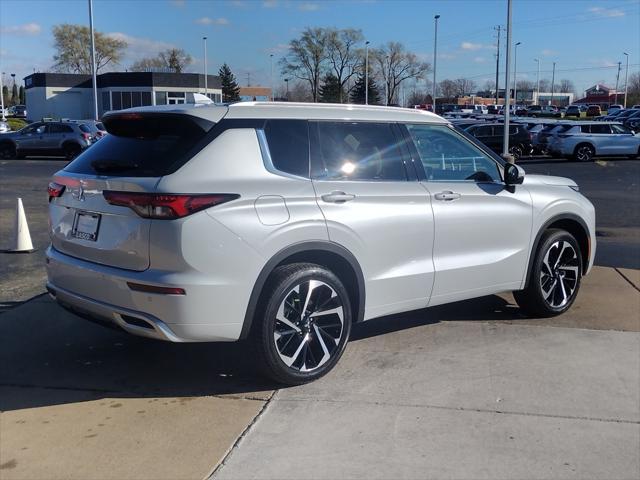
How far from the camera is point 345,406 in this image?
413 cm

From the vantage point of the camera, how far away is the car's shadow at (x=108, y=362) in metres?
4.35

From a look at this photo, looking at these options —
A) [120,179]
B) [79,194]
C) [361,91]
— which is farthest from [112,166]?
[361,91]

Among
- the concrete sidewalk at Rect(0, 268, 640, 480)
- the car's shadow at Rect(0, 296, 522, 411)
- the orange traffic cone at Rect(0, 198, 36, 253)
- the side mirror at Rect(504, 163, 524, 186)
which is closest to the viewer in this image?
the concrete sidewalk at Rect(0, 268, 640, 480)

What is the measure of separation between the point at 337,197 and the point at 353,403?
1.34m

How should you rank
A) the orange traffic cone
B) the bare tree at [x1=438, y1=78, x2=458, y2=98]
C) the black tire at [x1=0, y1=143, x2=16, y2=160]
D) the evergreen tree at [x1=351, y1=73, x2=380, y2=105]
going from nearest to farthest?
the orange traffic cone → the black tire at [x1=0, y1=143, x2=16, y2=160] → the evergreen tree at [x1=351, y1=73, x2=380, y2=105] → the bare tree at [x1=438, y1=78, x2=458, y2=98]

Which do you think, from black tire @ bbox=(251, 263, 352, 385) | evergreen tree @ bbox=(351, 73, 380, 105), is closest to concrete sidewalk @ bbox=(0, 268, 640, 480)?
black tire @ bbox=(251, 263, 352, 385)

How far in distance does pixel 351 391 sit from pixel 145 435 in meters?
1.35

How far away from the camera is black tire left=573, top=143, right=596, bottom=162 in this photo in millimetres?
28531

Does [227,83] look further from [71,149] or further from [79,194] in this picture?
[79,194]

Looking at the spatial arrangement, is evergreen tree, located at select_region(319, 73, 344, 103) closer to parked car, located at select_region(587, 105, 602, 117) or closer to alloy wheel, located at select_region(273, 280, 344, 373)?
parked car, located at select_region(587, 105, 602, 117)

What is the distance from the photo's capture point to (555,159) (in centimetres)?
3069

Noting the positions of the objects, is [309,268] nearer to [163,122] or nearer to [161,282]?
[161,282]

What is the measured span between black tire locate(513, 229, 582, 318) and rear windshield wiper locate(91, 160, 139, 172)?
3.51 metres

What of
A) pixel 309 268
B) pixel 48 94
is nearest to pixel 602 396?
pixel 309 268
